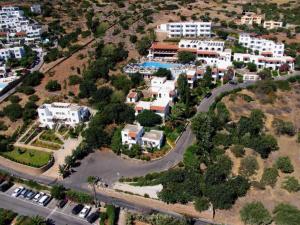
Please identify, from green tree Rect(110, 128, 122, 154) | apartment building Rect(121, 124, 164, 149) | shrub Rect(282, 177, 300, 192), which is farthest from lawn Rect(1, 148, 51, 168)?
shrub Rect(282, 177, 300, 192)

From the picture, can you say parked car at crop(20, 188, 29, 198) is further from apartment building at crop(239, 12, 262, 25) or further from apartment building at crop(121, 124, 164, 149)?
apartment building at crop(239, 12, 262, 25)

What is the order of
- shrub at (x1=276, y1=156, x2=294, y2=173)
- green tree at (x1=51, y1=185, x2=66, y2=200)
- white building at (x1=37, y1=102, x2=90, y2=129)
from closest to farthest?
1. green tree at (x1=51, y1=185, x2=66, y2=200)
2. shrub at (x1=276, y1=156, x2=294, y2=173)
3. white building at (x1=37, y1=102, x2=90, y2=129)

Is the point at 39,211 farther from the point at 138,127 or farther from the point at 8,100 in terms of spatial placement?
the point at 8,100

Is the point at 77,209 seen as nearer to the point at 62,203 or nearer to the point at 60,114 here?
the point at 62,203

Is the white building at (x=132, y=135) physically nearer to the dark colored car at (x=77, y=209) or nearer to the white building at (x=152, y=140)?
the white building at (x=152, y=140)

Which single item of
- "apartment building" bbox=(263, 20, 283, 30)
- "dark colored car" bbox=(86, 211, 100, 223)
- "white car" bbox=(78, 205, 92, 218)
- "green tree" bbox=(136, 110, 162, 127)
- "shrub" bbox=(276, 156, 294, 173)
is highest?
"apartment building" bbox=(263, 20, 283, 30)

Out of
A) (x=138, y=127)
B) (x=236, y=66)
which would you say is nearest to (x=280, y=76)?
(x=236, y=66)

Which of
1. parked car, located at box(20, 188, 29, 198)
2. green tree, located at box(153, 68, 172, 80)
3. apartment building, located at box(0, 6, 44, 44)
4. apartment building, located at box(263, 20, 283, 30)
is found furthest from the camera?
apartment building, located at box(263, 20, 283, 30)
